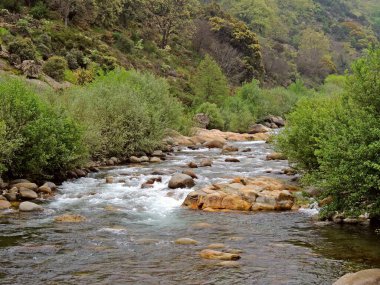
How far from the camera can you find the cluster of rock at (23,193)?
19188 millimetres

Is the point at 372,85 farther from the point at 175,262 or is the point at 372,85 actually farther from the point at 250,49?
the point at 250,49

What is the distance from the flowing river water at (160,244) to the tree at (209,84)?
149ft

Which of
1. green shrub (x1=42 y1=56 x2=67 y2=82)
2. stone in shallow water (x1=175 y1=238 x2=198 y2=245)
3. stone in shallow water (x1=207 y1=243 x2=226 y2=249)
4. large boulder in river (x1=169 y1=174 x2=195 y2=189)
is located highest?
green shrub (x1=42 y1=56 x2=67 y2=82)

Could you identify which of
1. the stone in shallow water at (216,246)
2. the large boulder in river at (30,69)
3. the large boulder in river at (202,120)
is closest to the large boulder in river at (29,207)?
the stone in shallow water at (216,246)

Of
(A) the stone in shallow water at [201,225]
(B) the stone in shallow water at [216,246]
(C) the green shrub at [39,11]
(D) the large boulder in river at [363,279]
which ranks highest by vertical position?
(C) the green shrub at [39,11]

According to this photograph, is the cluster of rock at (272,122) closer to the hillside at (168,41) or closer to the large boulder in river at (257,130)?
the large boulder in river at (257,130)

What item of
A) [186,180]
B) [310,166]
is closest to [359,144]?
[310,166]

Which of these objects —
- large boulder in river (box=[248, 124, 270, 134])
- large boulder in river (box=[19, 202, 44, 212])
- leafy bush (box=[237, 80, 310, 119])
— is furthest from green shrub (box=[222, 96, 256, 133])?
large boulder in river (box=[19, 202, 44, 212])

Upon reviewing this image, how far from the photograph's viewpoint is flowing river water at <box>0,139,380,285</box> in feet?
38.7

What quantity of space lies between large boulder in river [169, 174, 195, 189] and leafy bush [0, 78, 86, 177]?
5.50 metres

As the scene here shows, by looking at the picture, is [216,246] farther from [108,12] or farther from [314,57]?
[314,57]

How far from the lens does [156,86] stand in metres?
43.4

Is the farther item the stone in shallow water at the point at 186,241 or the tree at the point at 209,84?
the tree at the point at 209,84

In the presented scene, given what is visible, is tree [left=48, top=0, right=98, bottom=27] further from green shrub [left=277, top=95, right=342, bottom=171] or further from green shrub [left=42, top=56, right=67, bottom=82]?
green shrub [left=277, top=95, right=342, bottom=171]
